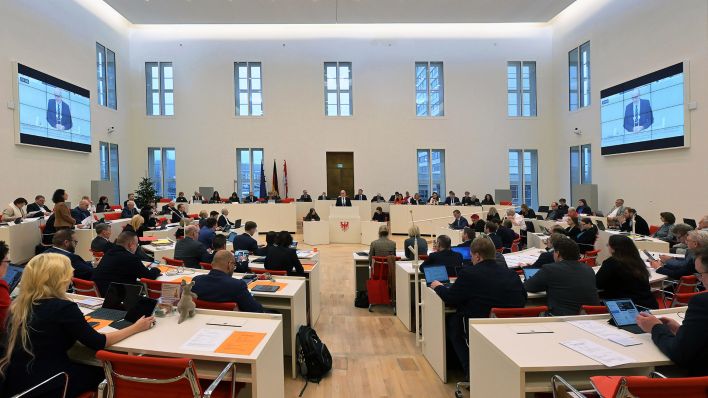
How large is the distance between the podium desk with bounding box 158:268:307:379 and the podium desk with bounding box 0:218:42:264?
5.23m

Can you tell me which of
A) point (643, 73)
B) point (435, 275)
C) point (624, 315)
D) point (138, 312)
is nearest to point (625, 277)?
point (624, 315)

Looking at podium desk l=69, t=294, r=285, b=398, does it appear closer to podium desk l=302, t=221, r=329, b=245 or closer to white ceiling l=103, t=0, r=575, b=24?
podium desk l=302, t=221, r=329, b=245

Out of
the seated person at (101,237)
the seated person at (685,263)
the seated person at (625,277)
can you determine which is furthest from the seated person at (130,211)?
the seated person at (685,263)

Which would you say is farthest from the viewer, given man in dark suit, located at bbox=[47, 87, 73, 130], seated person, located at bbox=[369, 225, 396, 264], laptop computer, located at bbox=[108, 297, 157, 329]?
man in dark suit, located at bbox=[47, 87, 73, 130]

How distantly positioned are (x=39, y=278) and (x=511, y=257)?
16.6 feet

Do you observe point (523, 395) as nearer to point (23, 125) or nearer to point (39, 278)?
point (39, 278)

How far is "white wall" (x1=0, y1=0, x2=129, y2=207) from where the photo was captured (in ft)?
33.0

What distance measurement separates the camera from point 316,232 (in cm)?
1177

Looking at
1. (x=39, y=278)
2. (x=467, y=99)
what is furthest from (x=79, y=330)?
(x=467, y=99)

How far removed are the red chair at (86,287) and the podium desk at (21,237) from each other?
15.9 feet

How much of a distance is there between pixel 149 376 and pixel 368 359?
253 cm

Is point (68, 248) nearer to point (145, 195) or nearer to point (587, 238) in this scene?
point (587, 238)

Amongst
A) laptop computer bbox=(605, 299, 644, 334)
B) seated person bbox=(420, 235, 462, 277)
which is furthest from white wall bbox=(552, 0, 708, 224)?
laptop computer bbox=(605, 299, 644, 334)

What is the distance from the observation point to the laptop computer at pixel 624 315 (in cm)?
250
